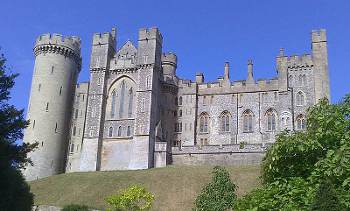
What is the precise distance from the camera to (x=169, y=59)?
3017 inches

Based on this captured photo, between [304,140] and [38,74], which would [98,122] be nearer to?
[38,74]

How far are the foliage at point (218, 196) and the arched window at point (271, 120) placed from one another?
3739 centimetres

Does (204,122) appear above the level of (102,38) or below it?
below

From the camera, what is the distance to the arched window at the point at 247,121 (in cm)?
6856

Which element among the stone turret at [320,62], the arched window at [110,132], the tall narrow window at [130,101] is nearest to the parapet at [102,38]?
the tall narrow window at [130,101]

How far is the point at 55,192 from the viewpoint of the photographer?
50.5 metres

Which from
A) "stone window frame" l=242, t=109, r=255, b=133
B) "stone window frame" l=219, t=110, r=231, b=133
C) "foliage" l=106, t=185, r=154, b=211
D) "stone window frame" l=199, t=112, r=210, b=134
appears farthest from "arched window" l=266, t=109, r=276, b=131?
"foliage" l=106, t=185, r=154, b=211

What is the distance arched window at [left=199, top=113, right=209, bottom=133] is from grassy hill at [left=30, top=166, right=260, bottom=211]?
14398 millimetres

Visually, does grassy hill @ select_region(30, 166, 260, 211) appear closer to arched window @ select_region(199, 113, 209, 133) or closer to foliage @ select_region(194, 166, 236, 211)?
foliage @ select_region(194, 166, 236, 211)

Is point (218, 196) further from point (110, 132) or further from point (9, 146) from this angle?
point (110, 132)

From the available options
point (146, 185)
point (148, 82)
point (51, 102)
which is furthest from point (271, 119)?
point (51, 102)

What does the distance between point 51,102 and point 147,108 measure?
14.1 m

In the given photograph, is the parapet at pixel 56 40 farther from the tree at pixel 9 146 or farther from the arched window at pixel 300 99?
the tree at pixel 9 146

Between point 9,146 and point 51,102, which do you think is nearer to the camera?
point 9,146
